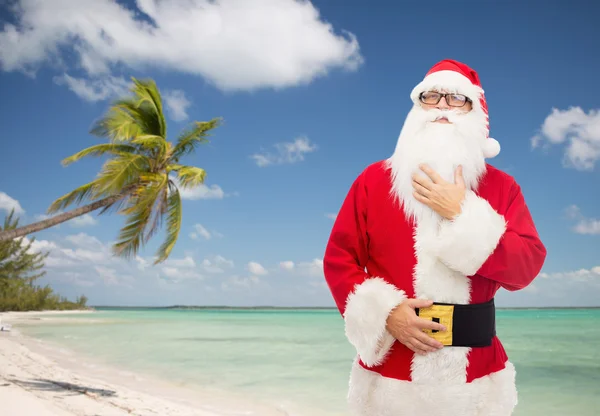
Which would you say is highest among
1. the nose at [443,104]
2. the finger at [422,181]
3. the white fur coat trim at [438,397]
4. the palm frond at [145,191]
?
the palm frond at [145,191]

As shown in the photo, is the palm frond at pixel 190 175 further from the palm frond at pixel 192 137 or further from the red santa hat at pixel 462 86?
the red santa hat at pixel 462 86

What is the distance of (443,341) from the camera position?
172 cm

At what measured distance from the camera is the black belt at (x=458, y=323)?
1.72 metres

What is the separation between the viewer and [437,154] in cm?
190

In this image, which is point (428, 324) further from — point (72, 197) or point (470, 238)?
point (72, 197)

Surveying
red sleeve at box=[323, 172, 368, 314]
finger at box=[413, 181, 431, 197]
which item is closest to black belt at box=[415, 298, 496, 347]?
red sleeve at box=[323, 172, 368, 314]

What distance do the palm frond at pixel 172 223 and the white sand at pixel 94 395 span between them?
2131mm

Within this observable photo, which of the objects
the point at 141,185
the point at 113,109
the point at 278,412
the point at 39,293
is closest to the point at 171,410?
the point at 278,412

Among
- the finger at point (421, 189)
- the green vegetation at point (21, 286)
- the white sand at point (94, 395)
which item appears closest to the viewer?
the finger at point (421, 189)

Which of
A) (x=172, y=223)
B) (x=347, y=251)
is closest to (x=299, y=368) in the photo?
(x=172, y=223)

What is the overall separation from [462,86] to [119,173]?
619 cm

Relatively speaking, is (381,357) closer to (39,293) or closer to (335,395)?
(335,395)

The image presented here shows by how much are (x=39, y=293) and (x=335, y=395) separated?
3307 cm

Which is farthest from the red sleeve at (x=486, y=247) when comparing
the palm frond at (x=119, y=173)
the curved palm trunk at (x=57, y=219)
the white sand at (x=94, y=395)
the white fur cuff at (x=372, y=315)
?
the curved palm trunk at (x=57, y=219)
